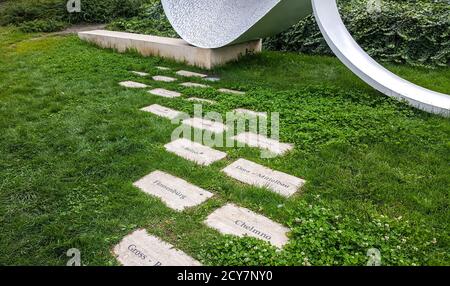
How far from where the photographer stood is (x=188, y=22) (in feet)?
22.7

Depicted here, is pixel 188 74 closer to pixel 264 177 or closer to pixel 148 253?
pixel 264 177

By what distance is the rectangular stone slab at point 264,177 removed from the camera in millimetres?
3010

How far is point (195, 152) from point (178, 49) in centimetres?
390

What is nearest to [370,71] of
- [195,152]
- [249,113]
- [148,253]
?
[249,113]

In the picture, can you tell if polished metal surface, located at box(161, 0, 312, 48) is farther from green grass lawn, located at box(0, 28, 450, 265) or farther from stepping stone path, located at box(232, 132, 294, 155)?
stepping stone path, located at box(232, 132, 294, 155)

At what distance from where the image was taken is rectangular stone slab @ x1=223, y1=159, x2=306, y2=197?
301 centimetres

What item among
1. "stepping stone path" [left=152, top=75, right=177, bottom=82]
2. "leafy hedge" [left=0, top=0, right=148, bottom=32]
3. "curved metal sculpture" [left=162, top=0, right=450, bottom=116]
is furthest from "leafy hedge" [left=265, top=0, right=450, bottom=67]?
"leafy hedge" [left=0, top=0, right=148, bottom=32]

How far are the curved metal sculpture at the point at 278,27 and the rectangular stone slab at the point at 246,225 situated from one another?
2923 mm

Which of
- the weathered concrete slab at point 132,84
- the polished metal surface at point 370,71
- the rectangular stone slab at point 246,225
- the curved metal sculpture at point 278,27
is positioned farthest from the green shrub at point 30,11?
the rectangular stone slab at point 246,225

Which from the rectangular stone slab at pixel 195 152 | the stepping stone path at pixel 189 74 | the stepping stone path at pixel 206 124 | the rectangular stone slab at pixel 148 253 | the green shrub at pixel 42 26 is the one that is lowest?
the rectangular stone slab at pixel 148 253

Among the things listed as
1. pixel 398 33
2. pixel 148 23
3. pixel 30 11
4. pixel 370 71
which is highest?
pixel 30 11

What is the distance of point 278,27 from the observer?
21.6 feet

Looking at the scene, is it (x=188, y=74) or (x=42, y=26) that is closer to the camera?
(x=188, y=74)

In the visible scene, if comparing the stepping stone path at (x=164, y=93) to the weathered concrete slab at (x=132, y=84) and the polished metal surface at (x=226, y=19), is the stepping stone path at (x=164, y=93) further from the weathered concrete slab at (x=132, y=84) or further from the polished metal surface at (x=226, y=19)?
the polished metal surface at (x=226, y=19)
